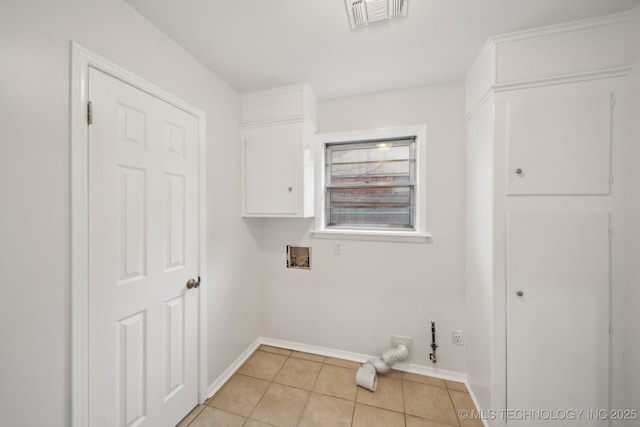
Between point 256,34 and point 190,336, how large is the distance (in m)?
2.01

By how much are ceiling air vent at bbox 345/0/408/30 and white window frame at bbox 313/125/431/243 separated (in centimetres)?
88

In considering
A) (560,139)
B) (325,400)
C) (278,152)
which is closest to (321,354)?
(325,400)

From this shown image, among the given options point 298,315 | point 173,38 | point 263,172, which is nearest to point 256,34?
point 173,38

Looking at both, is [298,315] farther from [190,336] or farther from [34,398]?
[34,398]

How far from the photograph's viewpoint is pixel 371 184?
7.40ft

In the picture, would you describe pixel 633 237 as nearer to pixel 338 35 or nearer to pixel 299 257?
pixel 338 35

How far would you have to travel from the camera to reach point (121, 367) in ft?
3.88

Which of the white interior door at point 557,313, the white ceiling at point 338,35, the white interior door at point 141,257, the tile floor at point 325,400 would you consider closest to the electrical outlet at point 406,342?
the tile floor at point 325,400

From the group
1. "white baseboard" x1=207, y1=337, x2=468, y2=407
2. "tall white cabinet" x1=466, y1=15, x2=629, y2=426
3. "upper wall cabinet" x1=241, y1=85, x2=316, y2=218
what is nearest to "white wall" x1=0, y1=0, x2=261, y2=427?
"upper wall cabinet" x1=241, y1=85, x2=316, y2=218

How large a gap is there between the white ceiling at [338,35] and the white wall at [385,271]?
282 millimetres

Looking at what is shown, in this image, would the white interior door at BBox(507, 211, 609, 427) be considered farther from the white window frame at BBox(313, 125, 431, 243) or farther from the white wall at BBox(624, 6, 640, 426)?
the white window frame at BBox(313, 125, 431, 243)

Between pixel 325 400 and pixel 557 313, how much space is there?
1.59 metres

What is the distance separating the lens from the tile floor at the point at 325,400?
153 cm

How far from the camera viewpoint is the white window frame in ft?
6.48
